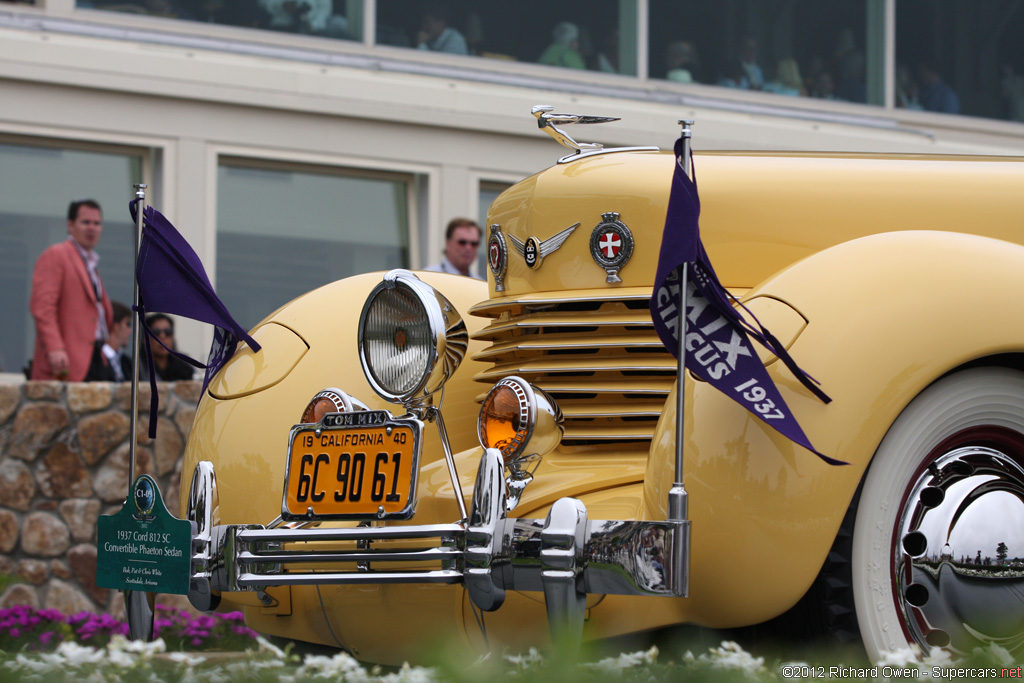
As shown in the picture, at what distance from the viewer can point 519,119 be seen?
9773 mm

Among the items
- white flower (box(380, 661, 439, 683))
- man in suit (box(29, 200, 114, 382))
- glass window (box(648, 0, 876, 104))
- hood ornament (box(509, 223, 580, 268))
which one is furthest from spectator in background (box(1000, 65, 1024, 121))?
white flower (box(380, 661, 439, 683))

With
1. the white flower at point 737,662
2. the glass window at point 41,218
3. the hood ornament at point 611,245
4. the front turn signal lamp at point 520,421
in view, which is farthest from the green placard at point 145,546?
the glass window at point 41,218

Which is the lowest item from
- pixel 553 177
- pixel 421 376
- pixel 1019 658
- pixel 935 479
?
pixel 1019 658

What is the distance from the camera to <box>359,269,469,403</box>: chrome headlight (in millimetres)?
3049

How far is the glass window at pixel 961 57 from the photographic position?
11445mm

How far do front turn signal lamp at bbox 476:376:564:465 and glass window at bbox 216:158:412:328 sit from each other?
6268 millimetres

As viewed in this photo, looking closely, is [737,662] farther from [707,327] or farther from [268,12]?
[268,12]

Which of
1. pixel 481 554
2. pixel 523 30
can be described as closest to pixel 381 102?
pixel 523 30

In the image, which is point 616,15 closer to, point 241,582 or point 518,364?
point 518,364

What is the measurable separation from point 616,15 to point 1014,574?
859 cm

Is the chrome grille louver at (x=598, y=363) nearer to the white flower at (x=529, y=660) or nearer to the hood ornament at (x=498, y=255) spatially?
the hood ornament at (x=498, y=255)

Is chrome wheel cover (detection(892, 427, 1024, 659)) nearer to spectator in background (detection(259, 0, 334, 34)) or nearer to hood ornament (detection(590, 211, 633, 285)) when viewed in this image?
hood ornament (detection(590, 211, 633, 285))

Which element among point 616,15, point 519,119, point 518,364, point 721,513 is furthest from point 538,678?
point 616,15

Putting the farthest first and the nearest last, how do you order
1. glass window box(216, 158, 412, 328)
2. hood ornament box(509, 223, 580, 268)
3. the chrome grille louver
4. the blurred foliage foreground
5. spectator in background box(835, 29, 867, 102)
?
1. spectator in background box(835, 29, 867, 102)
2. glass window box(216, 158, 412, 328)
3. hood ornament box(509, 223, 580, 268)
4. the chrome grille louver
5. the blurred foliage foreground
